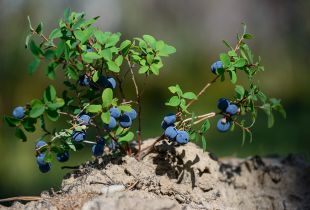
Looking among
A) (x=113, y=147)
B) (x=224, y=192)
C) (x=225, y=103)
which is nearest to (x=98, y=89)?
(x=113, y=147)

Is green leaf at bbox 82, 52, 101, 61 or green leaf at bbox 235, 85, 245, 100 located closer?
green leaf at bbox 82, 52, 101, 61

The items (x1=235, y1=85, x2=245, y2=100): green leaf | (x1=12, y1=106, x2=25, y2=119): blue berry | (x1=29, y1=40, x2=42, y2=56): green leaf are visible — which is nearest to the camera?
(x1=29, y1=40, x2=42, y2=56): green leaf

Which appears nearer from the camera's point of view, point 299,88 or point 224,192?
point 224,192

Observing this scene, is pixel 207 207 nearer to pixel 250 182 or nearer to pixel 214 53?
pixel 250 182

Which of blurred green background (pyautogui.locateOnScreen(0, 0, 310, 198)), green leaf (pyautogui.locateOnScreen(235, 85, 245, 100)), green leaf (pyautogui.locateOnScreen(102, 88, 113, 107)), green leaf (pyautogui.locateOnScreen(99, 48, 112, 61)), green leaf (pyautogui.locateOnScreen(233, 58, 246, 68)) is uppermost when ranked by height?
blurred green background (pyautogui.locateOnScreen(0, 0, 310, 198))

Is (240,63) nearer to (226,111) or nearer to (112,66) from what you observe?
(226,111)

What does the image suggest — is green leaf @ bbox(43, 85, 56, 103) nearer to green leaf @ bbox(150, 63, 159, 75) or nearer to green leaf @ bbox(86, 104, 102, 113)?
green leaf @ bbox(86, 104, 102, 113)

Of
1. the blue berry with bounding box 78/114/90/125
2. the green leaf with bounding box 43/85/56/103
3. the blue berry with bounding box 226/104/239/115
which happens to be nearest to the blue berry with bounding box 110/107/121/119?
the blue berry with bounding box 78/114/90/125
